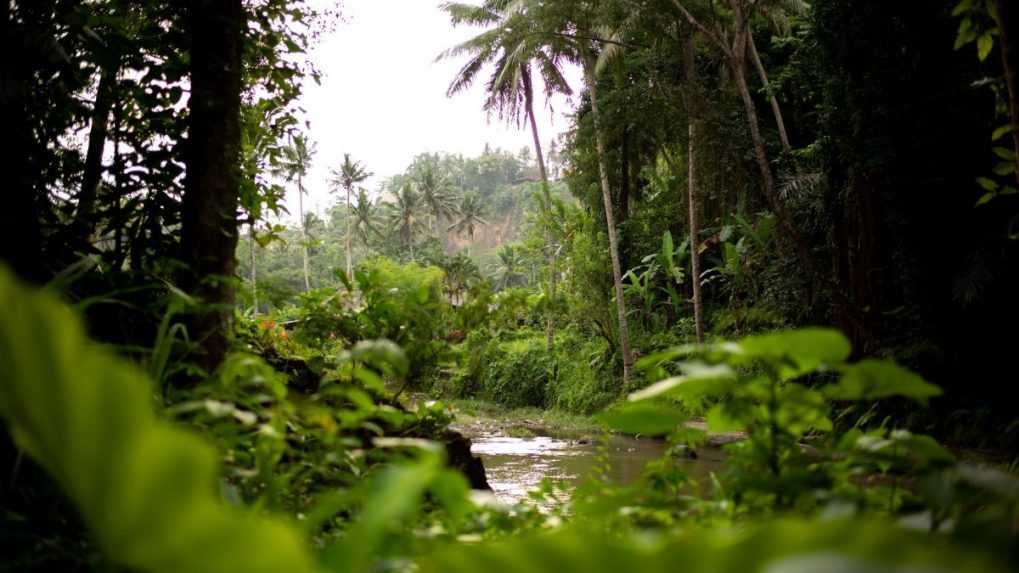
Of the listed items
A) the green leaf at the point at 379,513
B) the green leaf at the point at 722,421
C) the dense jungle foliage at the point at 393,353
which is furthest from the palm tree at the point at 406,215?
the green leaf at the point at 379,513

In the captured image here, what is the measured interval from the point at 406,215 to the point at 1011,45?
45217 mm

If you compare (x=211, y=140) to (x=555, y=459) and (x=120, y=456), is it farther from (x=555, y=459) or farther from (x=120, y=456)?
(x=555, y=459)

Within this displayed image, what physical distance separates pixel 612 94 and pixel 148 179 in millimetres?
8270

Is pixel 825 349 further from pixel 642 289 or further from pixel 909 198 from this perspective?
pixel 642 289

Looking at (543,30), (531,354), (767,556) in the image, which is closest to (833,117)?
(543,30)

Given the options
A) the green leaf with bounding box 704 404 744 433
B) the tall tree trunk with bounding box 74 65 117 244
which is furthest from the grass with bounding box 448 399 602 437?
the green leaf with bounding box 704 404 744 433

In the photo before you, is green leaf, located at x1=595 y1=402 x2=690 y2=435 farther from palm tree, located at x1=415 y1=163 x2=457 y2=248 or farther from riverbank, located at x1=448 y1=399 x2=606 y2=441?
palm tree, located at x1=415 y1=163 x2=457 y2=248

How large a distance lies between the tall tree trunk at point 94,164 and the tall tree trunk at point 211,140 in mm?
315

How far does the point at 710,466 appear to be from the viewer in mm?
7637

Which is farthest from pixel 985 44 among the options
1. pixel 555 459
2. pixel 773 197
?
pixel 555 459

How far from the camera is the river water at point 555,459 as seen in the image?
22.7 feet

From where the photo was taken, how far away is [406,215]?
45750 millimetres

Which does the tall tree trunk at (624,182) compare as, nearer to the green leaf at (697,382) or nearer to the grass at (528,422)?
the grass at (528,422)

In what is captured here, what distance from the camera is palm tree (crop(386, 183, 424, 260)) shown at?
1789 inches
